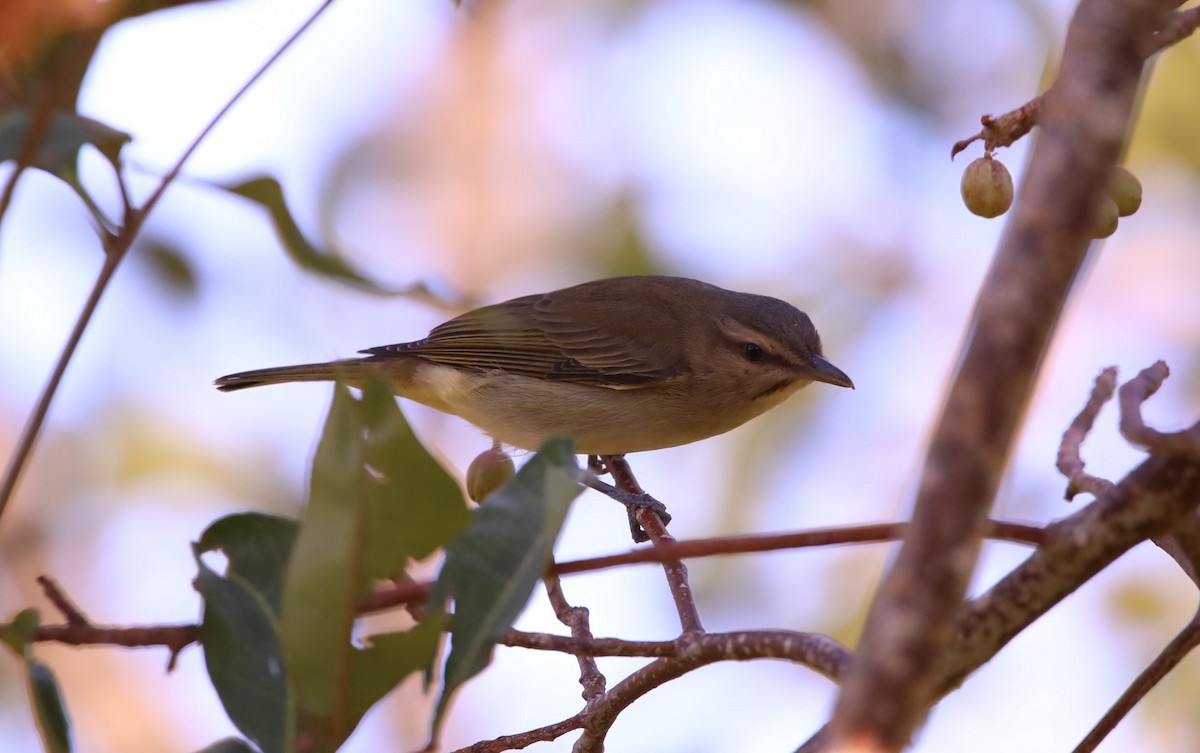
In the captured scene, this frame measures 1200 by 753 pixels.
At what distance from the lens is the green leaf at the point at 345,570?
1.26 m

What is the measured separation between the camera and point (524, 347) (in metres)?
5.38

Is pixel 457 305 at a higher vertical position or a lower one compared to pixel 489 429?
lower

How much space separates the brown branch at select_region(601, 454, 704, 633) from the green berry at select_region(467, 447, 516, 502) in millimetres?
453

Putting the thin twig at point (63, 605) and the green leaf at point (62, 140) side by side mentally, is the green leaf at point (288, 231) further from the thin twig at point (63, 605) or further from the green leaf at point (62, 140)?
the thin twig at point (63, 605)

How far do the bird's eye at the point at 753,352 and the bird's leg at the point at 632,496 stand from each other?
25.7 inches

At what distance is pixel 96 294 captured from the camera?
4.62ft

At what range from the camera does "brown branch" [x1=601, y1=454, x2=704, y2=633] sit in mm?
2342

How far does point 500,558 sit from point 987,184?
4.23 ft

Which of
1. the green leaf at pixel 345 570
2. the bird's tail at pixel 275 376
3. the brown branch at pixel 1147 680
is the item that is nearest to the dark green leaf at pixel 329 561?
the green leaf at pixel 345 570

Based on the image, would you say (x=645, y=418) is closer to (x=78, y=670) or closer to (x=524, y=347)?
(x=524, y=347)

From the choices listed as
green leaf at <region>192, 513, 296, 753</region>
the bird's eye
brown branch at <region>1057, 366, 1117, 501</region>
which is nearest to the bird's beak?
the bird's eye

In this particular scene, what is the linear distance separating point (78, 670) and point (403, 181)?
3150 mm

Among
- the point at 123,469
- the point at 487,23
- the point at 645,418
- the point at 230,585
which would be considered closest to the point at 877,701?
the point at 230,585

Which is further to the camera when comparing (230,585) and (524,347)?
(524,347)
